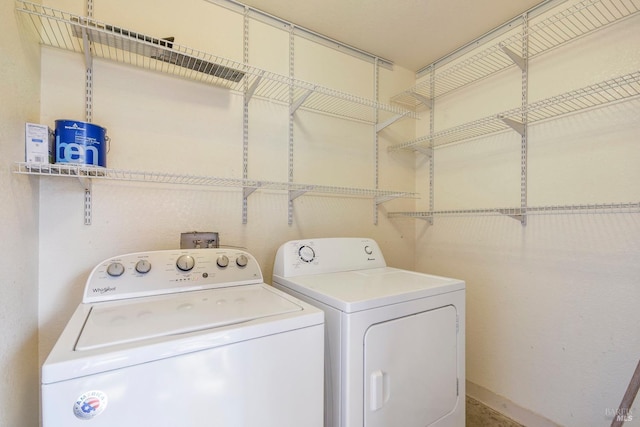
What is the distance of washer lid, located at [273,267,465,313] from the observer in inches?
42.3

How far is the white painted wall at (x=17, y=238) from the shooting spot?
88cm

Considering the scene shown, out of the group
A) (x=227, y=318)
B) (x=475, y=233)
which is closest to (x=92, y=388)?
(x=227, y=318)

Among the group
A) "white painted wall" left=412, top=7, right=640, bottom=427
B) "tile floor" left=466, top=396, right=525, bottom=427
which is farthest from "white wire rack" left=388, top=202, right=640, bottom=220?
"tile floor" left=466, top=396, right=525, bottom=427

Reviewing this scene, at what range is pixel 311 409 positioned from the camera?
35.4 inches

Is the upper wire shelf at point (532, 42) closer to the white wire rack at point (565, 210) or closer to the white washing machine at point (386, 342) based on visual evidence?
the white wire rack at point (565, 210)

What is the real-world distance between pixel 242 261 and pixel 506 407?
1.83m

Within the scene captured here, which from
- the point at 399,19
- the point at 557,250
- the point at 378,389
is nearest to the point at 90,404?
the point at 378,389

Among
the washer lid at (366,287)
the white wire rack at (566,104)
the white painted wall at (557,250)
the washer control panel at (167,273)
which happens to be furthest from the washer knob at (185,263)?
the white painted wall at (557,250)

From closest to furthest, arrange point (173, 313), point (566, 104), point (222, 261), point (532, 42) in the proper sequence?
point (173, 313) < point (222, 261) < point (566, 104) < point (532, 42)

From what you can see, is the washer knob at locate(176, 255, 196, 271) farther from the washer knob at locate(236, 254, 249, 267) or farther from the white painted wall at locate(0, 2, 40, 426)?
the white painted wall at locate(0, 2, 40, 426)

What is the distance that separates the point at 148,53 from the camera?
4.32ft

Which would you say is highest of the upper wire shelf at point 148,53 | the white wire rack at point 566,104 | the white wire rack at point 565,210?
the upper wire shelf at point 148,53

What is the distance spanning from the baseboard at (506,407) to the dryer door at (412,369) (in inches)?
27.2

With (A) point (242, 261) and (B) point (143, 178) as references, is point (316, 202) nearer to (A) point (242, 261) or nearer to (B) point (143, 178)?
(A) point (242, 261)
